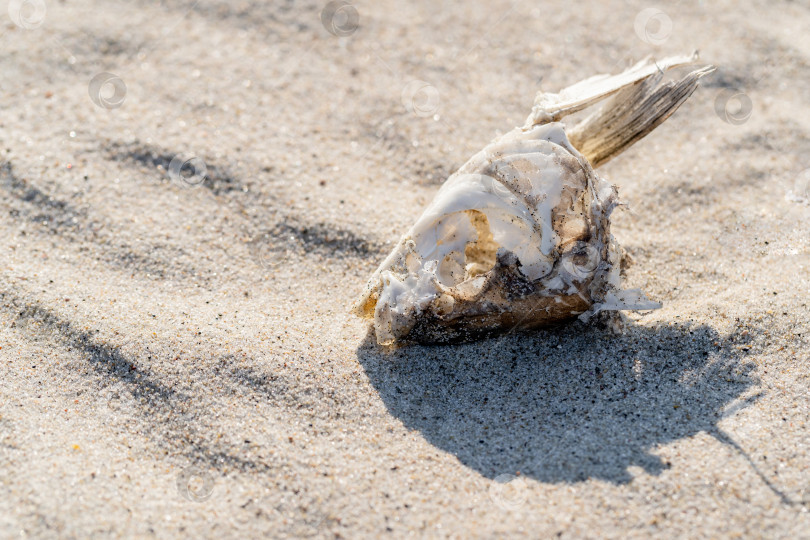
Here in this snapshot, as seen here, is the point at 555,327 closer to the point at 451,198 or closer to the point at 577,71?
the point at 451,198

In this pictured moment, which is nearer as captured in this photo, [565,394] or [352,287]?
[565,394]

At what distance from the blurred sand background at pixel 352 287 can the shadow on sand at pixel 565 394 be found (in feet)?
0.03

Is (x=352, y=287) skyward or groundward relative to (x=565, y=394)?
groundward

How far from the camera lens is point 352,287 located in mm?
3221

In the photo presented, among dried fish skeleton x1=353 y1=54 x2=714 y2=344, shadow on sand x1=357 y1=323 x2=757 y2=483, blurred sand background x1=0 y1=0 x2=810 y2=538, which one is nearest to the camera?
blurred sand background x1=0 y1=0 x2=810 y2=538

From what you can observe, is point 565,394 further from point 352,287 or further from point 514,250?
point 352,287

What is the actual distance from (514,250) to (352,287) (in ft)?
3.00

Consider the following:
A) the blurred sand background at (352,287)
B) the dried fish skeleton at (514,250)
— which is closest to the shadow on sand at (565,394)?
the blurred sand background at (352,287)

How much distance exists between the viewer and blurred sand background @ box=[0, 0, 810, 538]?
2240 mm

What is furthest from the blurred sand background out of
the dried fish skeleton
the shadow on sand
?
the dried fish skeleton

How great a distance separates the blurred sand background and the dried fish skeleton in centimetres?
18

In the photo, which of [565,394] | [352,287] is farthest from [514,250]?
[352,287]

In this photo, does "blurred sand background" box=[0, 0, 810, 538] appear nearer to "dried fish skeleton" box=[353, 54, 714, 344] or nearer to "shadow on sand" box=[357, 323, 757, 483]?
"shadow on sand" box=[357, 323, 757, 483]

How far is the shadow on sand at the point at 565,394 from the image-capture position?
2357 millimetres
